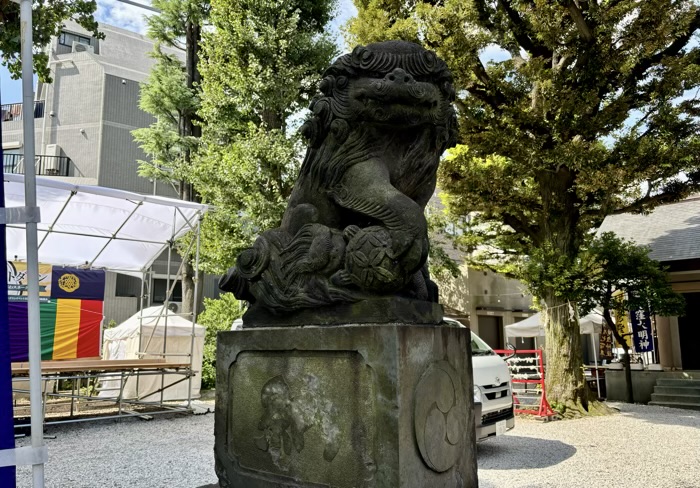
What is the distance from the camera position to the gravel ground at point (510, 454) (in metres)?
5.64

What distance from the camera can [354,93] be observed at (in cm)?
299

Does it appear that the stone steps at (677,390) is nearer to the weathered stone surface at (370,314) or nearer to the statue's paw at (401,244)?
the weathered stone surface at (370,314)

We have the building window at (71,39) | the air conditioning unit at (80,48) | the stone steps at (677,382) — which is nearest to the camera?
the stone steps at (677,382)

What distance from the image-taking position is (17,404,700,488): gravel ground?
5640 mm

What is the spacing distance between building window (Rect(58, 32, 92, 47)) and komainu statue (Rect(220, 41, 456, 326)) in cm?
2524

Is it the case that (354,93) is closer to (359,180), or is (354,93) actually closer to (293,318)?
(359,180)

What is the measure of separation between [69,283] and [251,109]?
5331 mm

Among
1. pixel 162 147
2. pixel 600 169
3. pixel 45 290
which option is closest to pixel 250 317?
pixel 600 169

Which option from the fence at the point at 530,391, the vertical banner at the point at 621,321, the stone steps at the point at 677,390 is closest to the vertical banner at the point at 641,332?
the vertical banner at the point at 621,321

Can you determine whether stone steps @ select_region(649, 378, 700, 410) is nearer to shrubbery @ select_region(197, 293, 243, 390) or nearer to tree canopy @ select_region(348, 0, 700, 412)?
tree canopy @ select_region(348, 0, 700, 412)

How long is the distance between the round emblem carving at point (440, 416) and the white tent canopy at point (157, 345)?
29.4 ft

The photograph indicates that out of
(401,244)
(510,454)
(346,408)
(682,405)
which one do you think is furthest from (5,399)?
(682,405)

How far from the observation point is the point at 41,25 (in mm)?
7664

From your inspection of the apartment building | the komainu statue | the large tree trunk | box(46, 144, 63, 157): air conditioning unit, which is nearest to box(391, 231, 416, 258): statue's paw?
the komainu statue
